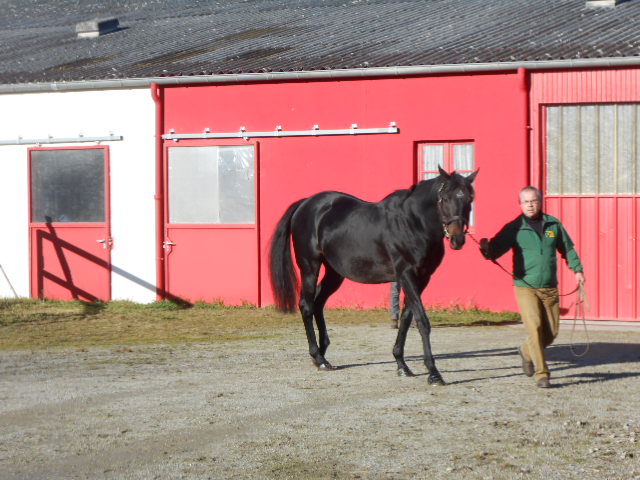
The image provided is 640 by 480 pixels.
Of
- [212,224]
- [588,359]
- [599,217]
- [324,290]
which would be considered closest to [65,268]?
[212,224]

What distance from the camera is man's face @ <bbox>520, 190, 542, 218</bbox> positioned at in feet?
32.9

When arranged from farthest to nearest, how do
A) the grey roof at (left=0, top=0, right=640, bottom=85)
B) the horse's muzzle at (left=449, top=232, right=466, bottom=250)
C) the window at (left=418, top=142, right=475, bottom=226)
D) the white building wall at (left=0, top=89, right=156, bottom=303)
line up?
the white building wall at (left=0, top=89, right=156, bottom=303) < the grey roof at (left=0, top=0, right=640, bottom=85) < the window at (left=418, top=142, right=475, bottom=226) < the horse's muzzle at (left=449, top=232, right=466, bottom=250)

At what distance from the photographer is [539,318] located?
10.0 meters

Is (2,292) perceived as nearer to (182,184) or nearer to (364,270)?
(182,184)

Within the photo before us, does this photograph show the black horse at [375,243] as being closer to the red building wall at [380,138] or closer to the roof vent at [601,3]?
the red building wall at [380,138]

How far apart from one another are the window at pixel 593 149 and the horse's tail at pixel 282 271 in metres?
5.26

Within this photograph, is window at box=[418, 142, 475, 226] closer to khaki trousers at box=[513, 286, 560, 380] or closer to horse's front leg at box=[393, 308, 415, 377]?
horse's front leg at box=[393, 308, 415, 377]

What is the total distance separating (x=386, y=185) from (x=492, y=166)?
62.3 inches

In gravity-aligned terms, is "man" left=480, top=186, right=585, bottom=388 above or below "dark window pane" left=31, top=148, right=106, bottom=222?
below

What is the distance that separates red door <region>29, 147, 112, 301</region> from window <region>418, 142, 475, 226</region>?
16.9ft

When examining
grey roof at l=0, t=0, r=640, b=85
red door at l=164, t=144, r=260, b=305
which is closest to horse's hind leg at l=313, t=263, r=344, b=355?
grey roof at l=0, t=0, r=640, b=85

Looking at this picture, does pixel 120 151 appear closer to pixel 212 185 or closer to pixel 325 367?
pixel 212 185

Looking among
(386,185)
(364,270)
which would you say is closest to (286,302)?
(364,270)

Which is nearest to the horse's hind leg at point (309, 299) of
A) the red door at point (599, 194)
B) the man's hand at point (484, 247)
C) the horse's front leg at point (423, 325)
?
the horse's front leg at point (423, 325)
